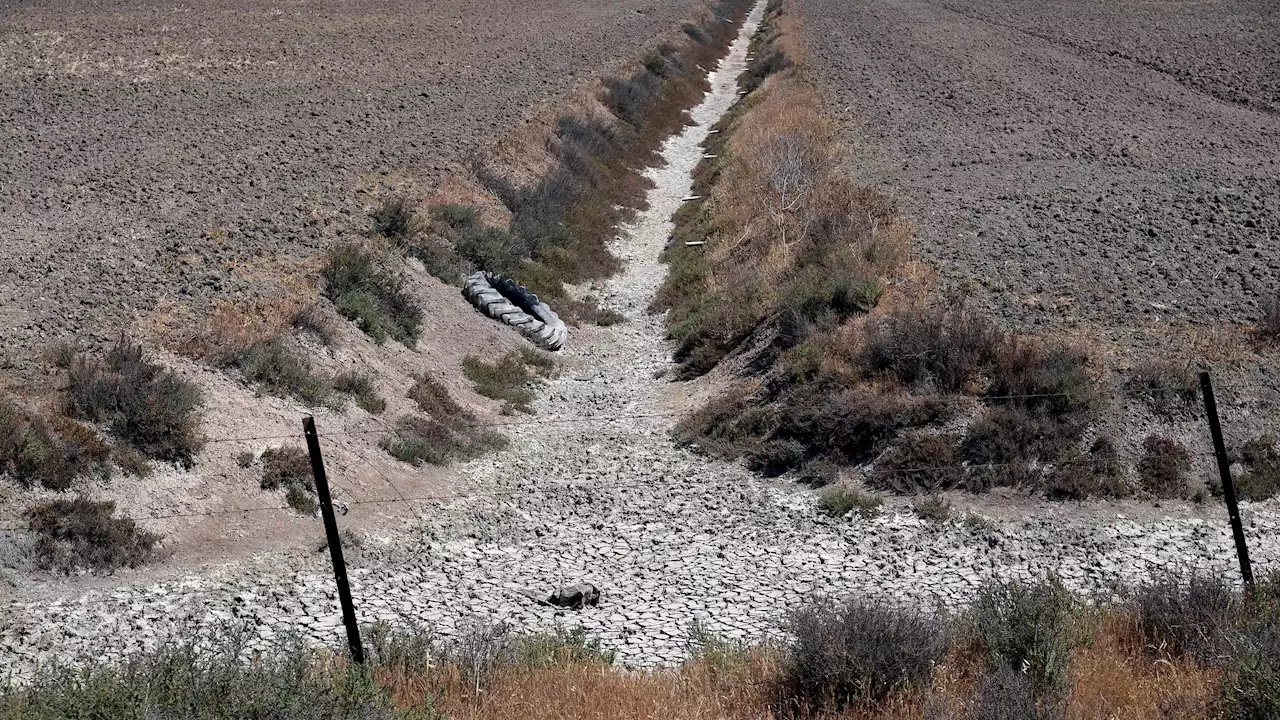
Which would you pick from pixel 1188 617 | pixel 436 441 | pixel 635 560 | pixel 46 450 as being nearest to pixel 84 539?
pixel 46 450

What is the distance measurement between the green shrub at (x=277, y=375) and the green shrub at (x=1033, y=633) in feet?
29.7

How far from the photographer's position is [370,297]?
1777cm

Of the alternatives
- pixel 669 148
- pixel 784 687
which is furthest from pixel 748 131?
pixel 784 687

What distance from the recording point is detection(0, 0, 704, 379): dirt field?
1672cm

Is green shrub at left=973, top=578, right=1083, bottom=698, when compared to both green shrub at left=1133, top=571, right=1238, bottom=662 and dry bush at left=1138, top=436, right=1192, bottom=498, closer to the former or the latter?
green shrub at left=1133, top=571, right=1238, bottom=662

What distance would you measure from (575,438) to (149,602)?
699cm

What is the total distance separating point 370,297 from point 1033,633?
12.5 m

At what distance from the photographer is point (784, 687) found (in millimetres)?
7898

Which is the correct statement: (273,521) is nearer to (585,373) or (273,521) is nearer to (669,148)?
(585,373)

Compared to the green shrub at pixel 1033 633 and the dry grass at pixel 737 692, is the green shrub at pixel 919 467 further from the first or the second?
the dry grass at pixel 737 692

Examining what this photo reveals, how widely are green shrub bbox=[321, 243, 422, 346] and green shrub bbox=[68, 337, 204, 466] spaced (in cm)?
453

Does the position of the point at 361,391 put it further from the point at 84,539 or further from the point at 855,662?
the point at 855,662

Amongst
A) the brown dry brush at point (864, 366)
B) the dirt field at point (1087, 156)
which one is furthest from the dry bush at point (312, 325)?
the dirt field at point (1087, 156)

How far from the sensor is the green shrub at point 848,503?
12.9m
